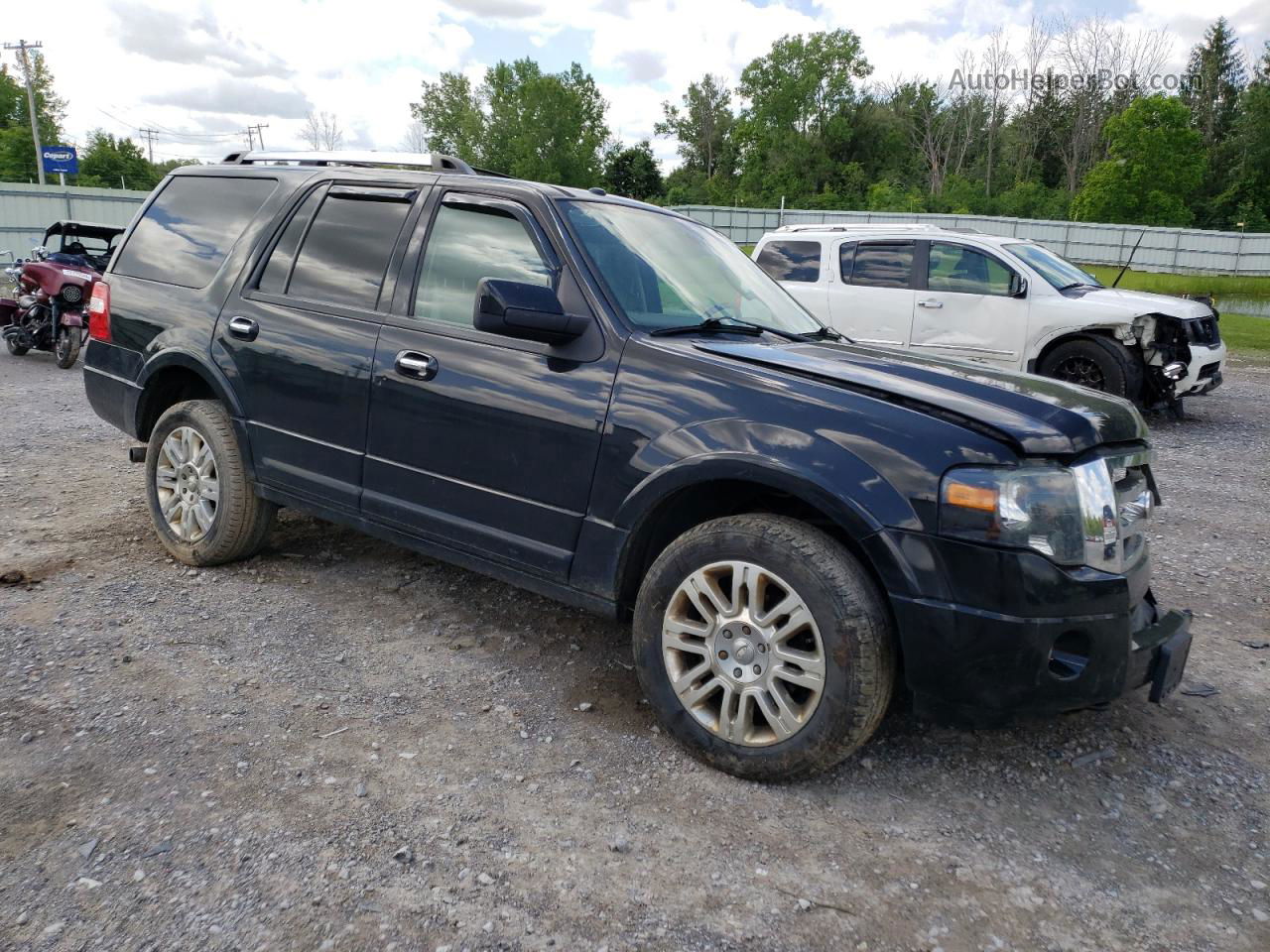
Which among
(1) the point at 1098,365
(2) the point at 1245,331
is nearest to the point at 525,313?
(1) the point at 1098,365

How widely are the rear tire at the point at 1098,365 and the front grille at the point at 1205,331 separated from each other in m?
0.60

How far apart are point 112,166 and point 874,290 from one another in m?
82.6

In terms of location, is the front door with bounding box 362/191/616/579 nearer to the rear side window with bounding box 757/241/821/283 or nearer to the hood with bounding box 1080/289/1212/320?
the rear side window with bounding box 757/241/821/283

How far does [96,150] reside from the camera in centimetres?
7812

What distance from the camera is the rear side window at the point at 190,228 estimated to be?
15.4ft

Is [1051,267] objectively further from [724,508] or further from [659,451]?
[659,451]

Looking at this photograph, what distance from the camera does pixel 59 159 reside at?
3375 centimetres

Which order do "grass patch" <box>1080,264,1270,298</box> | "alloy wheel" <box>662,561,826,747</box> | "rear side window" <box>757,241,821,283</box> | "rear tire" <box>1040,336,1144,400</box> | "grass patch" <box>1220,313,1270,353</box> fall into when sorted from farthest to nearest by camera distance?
"grass patch" <box>1080,264,1270,298</box>
"grass patch" <box>1220,313,1270,353</box>
"rear side window" <box>757,241,821,283</box>
"rear tire" <box>1040,336,1144,400</box>
"alloy wheel" <box>662,561,826,747</box>

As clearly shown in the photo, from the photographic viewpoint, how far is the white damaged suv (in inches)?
373

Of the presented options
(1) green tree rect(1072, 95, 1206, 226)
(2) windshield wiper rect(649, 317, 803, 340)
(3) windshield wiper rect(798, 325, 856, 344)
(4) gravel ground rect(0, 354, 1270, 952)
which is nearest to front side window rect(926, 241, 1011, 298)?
(4) gravel ground rect(0, 354, 1270, 952)

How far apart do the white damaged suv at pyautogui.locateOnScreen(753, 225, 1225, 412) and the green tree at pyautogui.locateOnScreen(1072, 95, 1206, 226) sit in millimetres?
43385

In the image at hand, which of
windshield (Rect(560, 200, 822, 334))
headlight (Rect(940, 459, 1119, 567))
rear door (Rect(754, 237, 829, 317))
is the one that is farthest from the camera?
rear door (Rect(754, 237, 829, 317))

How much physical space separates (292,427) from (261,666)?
1.06 meters

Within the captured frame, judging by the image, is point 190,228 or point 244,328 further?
point 190,228
